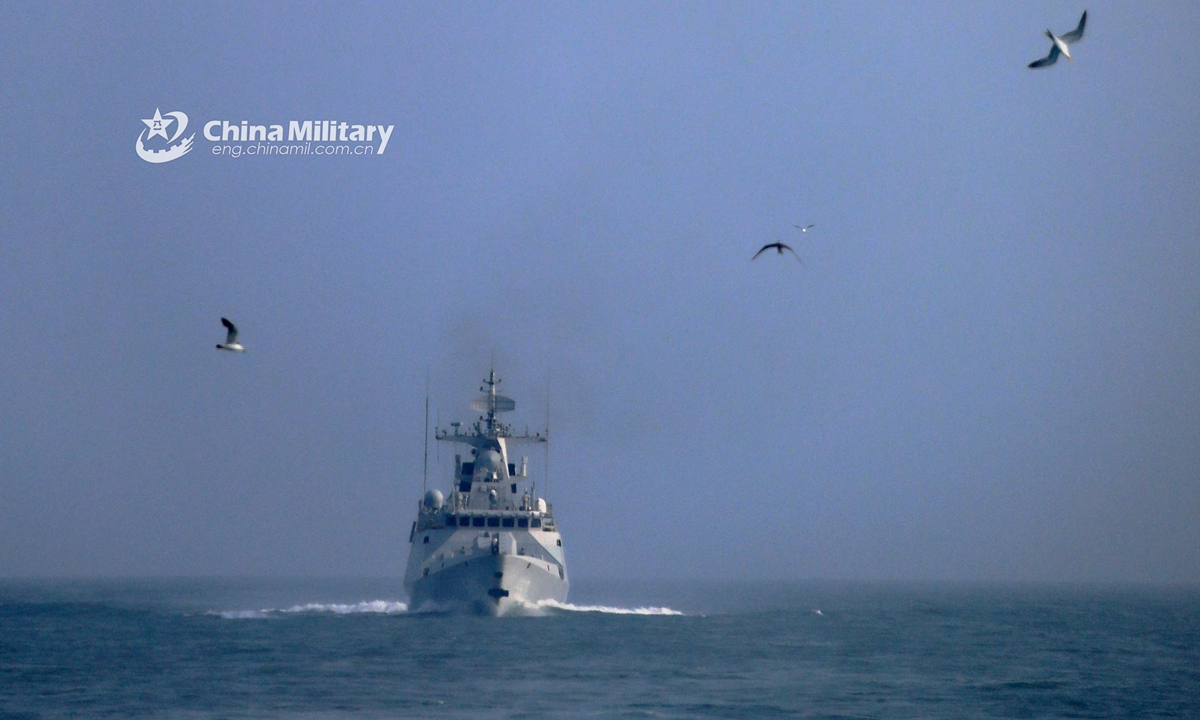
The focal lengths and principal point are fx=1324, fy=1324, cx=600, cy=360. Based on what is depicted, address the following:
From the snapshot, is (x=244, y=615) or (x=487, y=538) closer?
(x=487, y=538)

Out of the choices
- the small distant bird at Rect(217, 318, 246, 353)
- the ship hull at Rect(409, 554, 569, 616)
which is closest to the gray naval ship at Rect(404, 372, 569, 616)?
the ship hull at Rect(409, 554, 569, 616)

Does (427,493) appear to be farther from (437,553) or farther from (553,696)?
(553,696)

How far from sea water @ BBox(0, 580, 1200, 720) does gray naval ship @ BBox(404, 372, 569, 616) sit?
4.67 feet

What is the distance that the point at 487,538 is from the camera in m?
73.6

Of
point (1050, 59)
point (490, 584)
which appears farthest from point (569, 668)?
point (1050, 59)

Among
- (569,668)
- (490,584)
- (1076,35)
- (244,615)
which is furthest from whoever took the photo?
(244,615)

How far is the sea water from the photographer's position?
4466cm

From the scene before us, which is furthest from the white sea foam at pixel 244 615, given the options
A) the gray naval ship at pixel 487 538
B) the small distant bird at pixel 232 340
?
the small distant bird at pixel 232 340

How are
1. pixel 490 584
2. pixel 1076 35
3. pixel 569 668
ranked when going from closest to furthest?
1. pixel 1076 35
2. pixel 569 668
3. pixel 490 584

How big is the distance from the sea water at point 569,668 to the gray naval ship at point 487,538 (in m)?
1.42

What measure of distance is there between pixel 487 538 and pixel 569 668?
68.4ft

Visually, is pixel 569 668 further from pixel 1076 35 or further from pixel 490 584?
pixel 1076 35

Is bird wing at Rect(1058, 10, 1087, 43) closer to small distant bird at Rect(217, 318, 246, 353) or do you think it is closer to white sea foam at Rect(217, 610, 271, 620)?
small distant bird at Rect(217, 318, 246, 353)

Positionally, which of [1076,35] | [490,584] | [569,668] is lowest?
[569,668]
